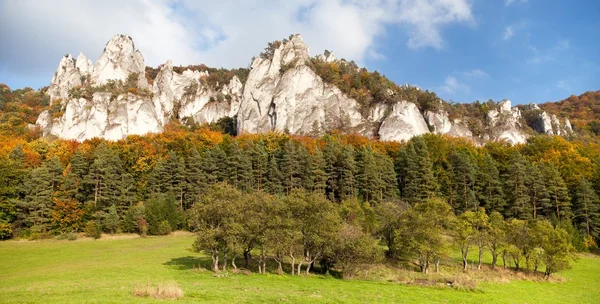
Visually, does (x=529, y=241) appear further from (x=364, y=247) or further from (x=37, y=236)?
(x=37, y=236)

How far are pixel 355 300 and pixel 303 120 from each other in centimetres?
9826

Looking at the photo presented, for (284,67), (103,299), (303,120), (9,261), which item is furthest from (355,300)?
(284,67)

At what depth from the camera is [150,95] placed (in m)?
122

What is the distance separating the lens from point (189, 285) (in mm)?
23188

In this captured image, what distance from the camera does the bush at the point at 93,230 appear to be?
53728mm

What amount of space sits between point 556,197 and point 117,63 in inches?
5591

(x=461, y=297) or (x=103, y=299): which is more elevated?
(x=103, y=299)

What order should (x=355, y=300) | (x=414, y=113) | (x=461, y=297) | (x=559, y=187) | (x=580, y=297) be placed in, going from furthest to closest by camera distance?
(x=414, y=113), (x=559, y=187), (x=580, y=297), (x=461, y=297), (x=355, y=300)

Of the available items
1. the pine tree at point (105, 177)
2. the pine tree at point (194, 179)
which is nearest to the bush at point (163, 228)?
the pine tree at point (194, 179)

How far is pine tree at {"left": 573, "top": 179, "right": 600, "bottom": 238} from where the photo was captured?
58156 mm

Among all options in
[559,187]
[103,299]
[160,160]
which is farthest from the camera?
[160,160]

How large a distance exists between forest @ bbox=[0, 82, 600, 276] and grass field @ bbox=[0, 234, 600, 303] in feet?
11.4

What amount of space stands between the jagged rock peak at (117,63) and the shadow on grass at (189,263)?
10491 cm

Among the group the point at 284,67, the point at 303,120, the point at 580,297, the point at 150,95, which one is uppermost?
the point at 284,67
